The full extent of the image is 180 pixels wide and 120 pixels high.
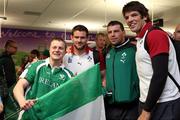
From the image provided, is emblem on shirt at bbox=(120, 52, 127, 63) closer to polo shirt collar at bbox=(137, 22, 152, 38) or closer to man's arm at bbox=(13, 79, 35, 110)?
polo shirt collar at bbox=(137, 22, 152, 38)

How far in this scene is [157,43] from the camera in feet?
6.14

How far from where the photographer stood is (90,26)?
11.6 metres

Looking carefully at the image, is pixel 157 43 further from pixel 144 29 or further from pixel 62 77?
pixel 62 77

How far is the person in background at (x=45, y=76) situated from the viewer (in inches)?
97.3

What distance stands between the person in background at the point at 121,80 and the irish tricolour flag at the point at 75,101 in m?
0.22

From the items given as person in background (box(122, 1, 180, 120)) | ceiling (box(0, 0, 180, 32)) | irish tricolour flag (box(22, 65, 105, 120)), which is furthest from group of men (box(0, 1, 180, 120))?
ceiling (box(0, 0, 180, 32))

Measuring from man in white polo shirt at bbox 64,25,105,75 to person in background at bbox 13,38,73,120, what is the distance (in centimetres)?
35

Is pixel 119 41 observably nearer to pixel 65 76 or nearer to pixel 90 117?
pixel 65 76

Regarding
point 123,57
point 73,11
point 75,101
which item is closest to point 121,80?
point 123,57

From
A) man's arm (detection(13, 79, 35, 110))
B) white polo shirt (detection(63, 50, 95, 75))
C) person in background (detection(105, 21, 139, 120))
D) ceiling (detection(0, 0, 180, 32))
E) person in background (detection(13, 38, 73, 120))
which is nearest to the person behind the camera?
man's arm (detection(13, 79, 35, 110))

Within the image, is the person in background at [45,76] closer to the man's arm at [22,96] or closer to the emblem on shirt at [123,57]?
the man's arm at [22,96]

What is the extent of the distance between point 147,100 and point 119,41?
0.94 metres

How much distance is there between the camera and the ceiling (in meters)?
7.73

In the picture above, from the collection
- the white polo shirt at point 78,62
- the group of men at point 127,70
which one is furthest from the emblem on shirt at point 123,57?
the white polo shirt at point 78,62
